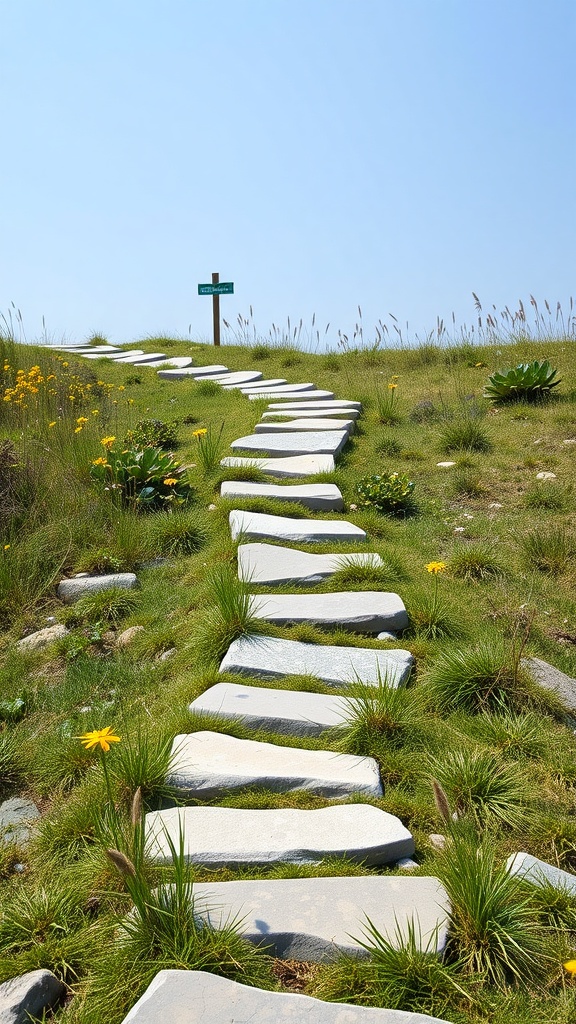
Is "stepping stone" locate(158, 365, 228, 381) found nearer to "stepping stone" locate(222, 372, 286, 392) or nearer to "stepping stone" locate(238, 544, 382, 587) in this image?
"stepping stone" locate(222, 372, 286, 392)

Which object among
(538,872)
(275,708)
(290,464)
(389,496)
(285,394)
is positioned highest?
(285,394)

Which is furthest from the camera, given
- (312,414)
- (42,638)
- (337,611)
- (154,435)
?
(312,414)

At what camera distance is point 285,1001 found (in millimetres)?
1501

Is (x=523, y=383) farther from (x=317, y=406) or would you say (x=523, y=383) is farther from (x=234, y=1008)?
(x=234, y=1008)

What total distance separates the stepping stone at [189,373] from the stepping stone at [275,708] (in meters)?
6.67

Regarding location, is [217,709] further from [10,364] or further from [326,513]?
[10,364]

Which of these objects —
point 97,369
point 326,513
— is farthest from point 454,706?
point 97,369

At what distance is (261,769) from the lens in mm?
2229

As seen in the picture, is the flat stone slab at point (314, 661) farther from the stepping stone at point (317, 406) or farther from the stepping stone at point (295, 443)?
the stepping stone at point (317, 406)

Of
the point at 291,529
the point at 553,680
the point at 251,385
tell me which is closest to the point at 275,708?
the point at 553,680

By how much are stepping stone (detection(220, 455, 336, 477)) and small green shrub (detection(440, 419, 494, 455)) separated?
1003 millimetres

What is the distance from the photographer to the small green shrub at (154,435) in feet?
18.8

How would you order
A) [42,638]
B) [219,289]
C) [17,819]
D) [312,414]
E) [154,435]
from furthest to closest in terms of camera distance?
[219,289] < [312,414] < [154,435] < [42,638] < [17,819]

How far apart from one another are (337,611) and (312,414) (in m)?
3.37
